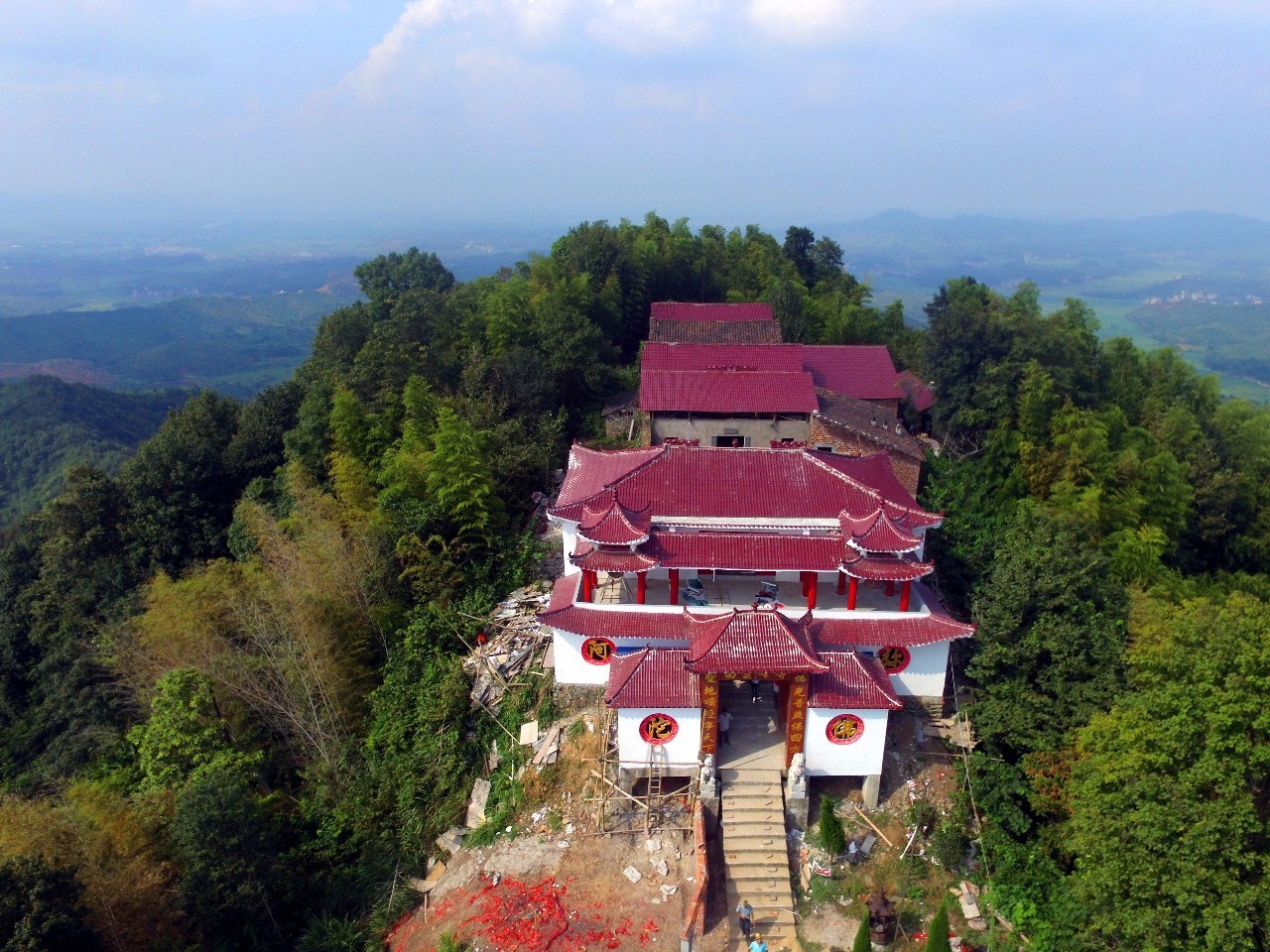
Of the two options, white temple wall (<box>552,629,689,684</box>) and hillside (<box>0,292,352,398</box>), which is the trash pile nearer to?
white temple wall (<box>552,629,689,684</box>)

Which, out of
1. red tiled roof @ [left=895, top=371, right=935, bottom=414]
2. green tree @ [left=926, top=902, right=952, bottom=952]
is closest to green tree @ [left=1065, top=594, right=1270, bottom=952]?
green tree @ [left=926, top=902, right=952, bottom=952]

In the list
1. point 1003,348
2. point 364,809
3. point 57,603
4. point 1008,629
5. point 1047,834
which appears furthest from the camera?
point 1003,348

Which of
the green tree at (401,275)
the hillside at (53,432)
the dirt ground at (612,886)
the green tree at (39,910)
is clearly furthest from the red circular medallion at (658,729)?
the hillside at (53,432)

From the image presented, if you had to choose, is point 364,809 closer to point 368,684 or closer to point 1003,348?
point 368,684

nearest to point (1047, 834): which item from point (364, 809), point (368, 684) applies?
point (364, 809)

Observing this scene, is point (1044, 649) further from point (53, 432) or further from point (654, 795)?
point (53, 432)

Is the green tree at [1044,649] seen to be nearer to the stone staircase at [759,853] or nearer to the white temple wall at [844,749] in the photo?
the white temple wall at [844,749]

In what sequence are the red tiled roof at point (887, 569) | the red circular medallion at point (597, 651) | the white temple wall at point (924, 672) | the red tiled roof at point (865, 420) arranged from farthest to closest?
the red tiled roof at point (865, 420) < the red circular medallion at point (597, 651) < the white temple wall at point (924, 672) < the red tiled roof at point (887, 569)
